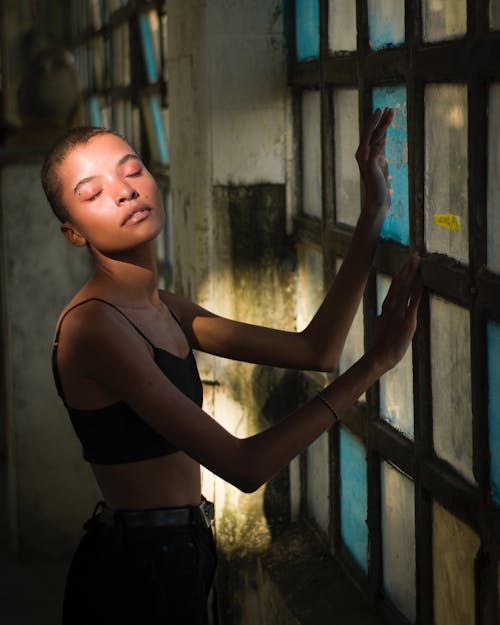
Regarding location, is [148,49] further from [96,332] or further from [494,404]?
[494,404]

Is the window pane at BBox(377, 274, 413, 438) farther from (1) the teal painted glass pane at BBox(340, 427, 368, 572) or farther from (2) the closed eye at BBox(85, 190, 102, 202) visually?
(2) the closed eye at BBox(85, 190, 102, 202)

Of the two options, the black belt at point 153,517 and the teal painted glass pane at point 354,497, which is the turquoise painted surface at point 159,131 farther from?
the black belt at point 153,517

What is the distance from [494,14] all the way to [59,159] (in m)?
0.73

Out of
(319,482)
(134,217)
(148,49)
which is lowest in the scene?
(319,482)

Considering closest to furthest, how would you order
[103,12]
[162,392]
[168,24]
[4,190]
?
[162,392] → [168,24] → [4,190] → [103,12]

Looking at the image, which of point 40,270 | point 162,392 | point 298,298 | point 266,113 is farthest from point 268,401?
point 40,270

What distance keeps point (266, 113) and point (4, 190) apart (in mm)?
1864

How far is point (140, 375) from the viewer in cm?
163

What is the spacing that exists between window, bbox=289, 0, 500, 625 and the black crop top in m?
0.38

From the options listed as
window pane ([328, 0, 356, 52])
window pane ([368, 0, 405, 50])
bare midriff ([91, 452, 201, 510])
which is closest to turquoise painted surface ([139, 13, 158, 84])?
window pane ([328, 0, 356, 52])

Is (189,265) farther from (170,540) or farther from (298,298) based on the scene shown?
(170,540)

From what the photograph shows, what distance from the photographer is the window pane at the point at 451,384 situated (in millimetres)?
1542

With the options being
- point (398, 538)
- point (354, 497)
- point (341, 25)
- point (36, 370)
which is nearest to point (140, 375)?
point (398, 538)

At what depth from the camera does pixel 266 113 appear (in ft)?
7.77
